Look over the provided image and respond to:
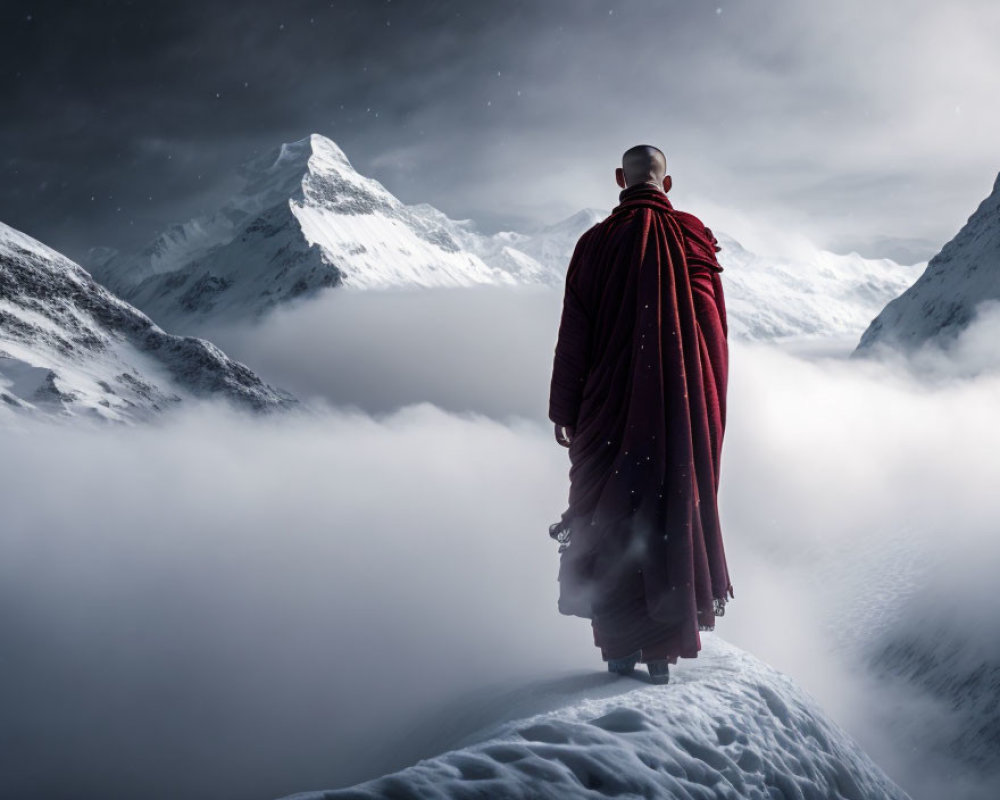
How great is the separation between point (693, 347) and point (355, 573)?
15743 mm

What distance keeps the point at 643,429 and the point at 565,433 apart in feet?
1.84

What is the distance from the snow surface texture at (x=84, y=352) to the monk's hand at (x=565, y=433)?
54.9 metres

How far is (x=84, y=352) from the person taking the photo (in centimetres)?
5831

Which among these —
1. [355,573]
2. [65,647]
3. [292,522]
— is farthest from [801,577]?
[65,647]

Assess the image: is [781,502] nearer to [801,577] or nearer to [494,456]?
[801,577]

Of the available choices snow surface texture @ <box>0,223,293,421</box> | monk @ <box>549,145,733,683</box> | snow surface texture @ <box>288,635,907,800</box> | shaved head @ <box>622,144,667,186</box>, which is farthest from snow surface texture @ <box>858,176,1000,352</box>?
snow surface texture @ <box>288,635,907,800</box>

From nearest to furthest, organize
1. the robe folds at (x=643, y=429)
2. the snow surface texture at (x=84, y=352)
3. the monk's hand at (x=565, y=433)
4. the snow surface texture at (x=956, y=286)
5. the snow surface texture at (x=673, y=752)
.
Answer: the snow surface texture at (x=673, y=752), the robe folds at (x=643, y=429), the monk's hand at (x=565, y=433), the snow surface texture at (x=84, y=352), the snow surface texture at (x=956, y=286)

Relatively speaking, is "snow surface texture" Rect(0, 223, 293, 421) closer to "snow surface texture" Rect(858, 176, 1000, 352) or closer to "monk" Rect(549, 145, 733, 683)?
"monk" Rect(549, 145, 733, 683)

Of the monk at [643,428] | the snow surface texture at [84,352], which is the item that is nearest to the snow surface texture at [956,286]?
the snow surface texture at [84,352]

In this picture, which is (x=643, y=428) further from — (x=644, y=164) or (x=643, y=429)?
(x=644, y=164)

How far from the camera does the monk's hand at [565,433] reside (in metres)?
3.54

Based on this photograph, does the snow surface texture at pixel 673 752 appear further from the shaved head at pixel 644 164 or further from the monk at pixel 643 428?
the shaved head at pixel 644 164

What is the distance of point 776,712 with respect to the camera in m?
3.00

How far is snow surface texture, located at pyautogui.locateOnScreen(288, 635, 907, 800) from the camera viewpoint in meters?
1.83
